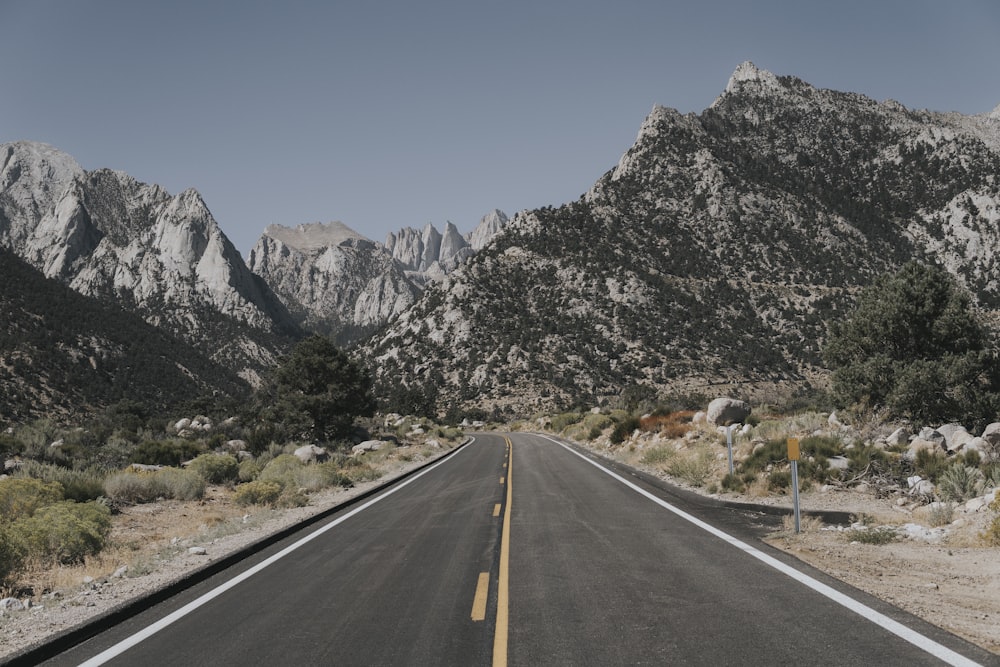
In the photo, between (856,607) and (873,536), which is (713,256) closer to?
(873,536)

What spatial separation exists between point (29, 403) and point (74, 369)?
46.2 feet

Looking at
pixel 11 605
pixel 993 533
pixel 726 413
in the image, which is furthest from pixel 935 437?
pixel 11 605

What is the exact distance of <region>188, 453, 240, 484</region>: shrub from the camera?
808 inches

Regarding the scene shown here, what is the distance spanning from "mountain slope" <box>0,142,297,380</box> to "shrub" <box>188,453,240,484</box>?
122433 millimetres

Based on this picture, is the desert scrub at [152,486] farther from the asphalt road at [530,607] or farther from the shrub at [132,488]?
the asphalt road at [530,607]

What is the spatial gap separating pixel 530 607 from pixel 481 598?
67cm

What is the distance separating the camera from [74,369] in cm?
7794

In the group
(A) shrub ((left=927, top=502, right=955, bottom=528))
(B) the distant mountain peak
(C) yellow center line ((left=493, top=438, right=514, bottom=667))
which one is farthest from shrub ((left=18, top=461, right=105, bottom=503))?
(B) the distant mountain peak

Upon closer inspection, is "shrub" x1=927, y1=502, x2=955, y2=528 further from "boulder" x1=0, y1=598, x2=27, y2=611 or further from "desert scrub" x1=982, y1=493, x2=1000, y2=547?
"boulder" x1=0, y1=598, x2=27, y2=611

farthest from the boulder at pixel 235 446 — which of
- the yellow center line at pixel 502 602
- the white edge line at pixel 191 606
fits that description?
the yellow center line at pixel 502 602

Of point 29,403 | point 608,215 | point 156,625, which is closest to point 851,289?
point 608,215

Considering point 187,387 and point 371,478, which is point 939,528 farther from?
point 187,387

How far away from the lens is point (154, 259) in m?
160

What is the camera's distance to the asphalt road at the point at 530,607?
200 inches
